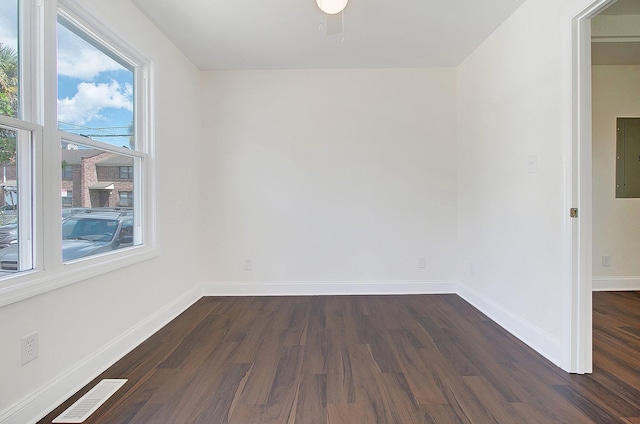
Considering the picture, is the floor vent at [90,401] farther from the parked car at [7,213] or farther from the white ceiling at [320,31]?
the white ceiling at [320,31]

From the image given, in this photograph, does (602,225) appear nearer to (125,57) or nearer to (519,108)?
(519,108)

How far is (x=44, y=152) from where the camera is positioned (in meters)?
1.60

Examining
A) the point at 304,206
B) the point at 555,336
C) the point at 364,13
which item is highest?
the point at 364,13

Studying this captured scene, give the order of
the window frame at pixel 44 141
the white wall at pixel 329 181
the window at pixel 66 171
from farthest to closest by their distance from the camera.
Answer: the white wall at pixel 329 181 < the window at pixel 66 171 < the window frame at pixel 44 141

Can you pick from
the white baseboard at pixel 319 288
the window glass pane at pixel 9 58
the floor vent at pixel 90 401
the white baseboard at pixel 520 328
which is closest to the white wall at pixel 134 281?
the floor vent at pixel 90 401

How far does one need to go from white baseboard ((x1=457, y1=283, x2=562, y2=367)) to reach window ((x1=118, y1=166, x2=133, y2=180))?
333 cm

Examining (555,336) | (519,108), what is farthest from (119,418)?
(519,108)

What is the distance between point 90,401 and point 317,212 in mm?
2474

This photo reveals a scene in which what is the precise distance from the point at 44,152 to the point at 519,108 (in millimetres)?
3220

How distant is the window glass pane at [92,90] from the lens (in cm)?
179

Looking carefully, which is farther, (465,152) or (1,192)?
(465,152)

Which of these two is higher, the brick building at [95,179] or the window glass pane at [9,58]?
the window glass pane at [9,58]

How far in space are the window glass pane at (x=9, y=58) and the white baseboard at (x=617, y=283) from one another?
17.7 ft

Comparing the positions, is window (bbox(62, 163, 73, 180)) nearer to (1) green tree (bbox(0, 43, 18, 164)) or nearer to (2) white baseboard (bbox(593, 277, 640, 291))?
(1) green tree (bbox(0, 43, 18, 164))
